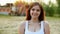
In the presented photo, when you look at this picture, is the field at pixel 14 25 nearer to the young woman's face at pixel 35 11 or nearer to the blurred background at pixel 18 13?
the blurred background at pixel 18 13

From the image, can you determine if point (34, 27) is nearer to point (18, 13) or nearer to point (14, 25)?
point (18, 13)

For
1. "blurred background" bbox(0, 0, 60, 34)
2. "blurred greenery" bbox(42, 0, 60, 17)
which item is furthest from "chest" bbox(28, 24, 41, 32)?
"blurred greenery" bbox(42, 0, 60, 17)

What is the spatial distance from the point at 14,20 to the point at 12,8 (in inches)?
9.7

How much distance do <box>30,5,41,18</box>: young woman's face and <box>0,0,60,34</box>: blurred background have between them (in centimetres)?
140

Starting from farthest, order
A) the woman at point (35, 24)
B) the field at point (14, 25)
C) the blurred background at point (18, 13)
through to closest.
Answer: the field at point (14, 25)
the blurred background at point (18, 13)
the woman at point (35, 24)

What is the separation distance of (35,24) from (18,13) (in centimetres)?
153

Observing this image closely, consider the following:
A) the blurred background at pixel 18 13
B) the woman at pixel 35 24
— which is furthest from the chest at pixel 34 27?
the blurred background at pixel 18 13

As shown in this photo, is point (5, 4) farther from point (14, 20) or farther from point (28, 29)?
point (28, 29)

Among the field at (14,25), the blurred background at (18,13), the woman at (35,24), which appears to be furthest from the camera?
the field at (14,25)

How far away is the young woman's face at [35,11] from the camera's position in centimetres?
99

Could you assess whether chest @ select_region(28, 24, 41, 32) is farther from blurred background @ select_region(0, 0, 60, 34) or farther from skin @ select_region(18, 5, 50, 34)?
blurred background @ select_region(0, 0, 60, 34)

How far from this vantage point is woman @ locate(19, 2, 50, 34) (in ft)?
3.23

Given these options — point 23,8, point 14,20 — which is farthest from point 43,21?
point 14,20

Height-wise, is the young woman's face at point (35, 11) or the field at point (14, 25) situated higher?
the young woman's face at point (35, 11)
